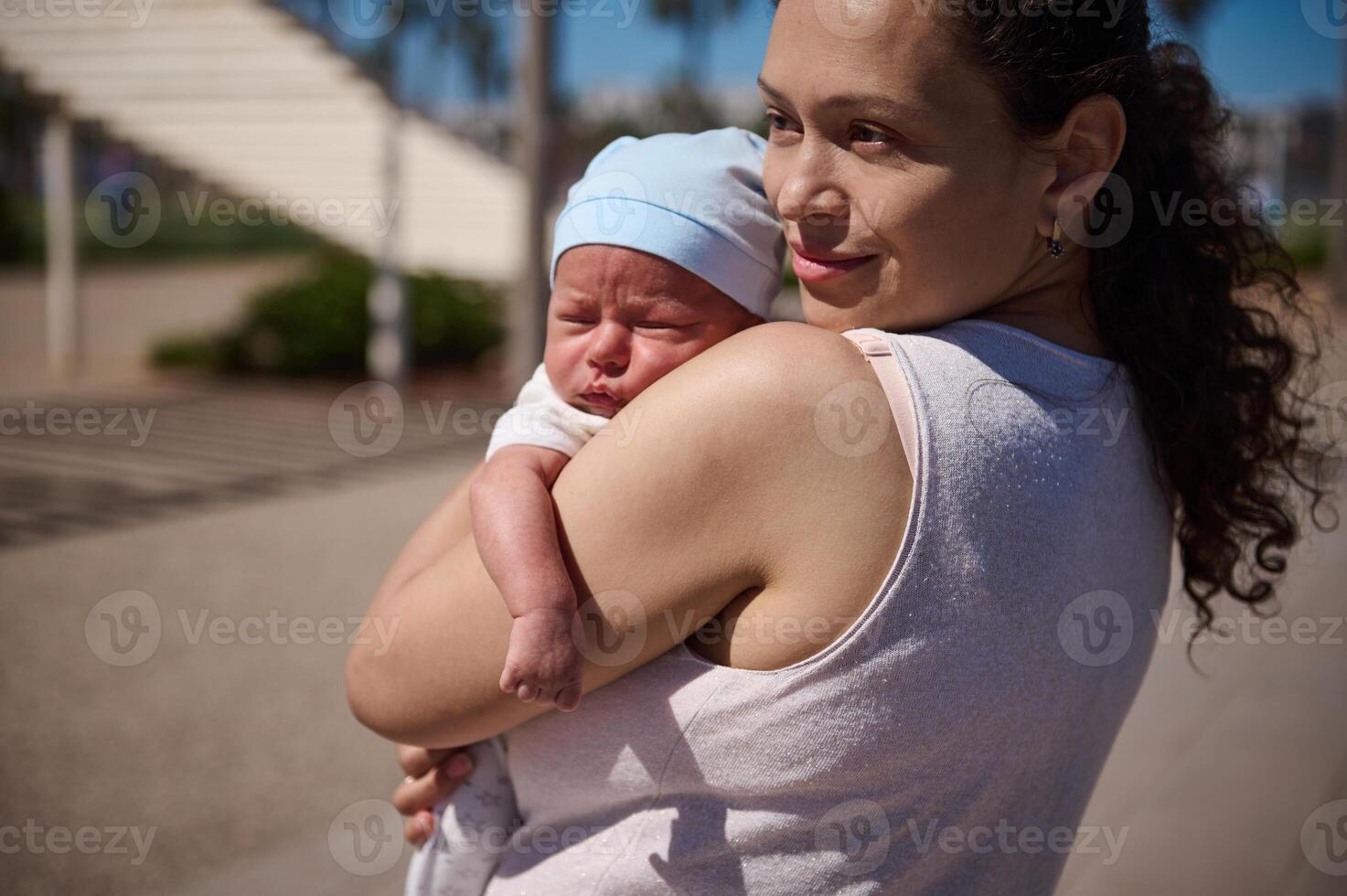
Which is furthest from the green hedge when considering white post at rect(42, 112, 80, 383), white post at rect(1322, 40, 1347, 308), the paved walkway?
white post at rect(1322, 40, 1347, 308)

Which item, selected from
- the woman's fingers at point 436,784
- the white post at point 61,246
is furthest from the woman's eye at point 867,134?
the white post at point 61,246

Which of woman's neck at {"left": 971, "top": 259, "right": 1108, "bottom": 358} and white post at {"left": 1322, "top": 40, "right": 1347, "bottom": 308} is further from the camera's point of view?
white post at {"left": 1322, "top": 40, "right": 1347, "bottom": 308}

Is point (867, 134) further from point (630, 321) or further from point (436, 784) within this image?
point (436, 784)

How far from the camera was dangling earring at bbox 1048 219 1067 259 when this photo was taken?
4.26ft

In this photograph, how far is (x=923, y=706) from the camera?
116 centimetres

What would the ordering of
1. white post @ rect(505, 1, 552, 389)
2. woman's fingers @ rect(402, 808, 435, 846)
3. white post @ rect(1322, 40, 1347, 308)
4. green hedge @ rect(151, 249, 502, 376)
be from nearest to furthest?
1. woman's fingers @ rect(402, 808, 435, 846)
2. white post @ rect(505, 1, 552, 389)
3. green hedge @ rect(151, 249, 502, 376)
4. white post @ rect(1322, 40, 1347, 308)

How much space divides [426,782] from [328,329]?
10.5 metres

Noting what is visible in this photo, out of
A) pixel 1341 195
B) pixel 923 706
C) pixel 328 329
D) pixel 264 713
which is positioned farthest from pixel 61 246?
pixel 1341 195

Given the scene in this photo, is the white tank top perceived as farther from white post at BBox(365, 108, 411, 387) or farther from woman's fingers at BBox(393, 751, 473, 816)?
white post at BBox(365, 108, 411, 387)

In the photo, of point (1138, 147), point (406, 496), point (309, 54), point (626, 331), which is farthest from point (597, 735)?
point (309, 54)

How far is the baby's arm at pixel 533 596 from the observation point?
1.15 meters

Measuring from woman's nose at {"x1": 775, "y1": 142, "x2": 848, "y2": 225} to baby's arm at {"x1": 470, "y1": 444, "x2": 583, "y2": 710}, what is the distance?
429mm

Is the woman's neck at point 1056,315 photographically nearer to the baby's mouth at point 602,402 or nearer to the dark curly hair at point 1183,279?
the dark curly hair at point 1183,279

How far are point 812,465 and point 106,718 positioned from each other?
13.0 feet
